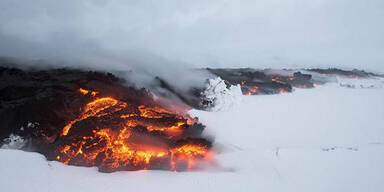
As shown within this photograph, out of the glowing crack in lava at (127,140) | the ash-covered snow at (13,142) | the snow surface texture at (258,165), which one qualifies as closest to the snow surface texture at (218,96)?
the snow surface texture at (258,165)

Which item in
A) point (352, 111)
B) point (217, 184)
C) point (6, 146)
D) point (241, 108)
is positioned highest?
point (352, 111)

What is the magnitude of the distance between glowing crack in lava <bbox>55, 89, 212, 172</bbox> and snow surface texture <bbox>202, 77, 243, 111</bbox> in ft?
17.5

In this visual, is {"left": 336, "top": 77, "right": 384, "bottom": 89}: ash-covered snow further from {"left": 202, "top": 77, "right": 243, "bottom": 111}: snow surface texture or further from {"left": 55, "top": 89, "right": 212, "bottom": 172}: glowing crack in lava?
{"left": 55, "top": 89, "right": 212, "bottom": 172}: glowing crack in lava

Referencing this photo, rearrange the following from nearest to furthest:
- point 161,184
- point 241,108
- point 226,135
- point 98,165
Answer: point 161,184 < point 98,165 < point 226,135 < point 241,108

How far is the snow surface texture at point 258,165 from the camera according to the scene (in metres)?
8.19

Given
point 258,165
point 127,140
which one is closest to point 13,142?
point 127,140

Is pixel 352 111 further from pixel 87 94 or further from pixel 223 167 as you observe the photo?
pixel 87 94

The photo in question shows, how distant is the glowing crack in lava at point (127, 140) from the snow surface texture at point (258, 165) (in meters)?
0.48

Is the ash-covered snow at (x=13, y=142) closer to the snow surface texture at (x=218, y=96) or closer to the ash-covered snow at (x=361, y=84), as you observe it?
the snow surface texture at (x=218, y=96)

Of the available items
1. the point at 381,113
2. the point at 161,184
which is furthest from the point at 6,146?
the point at 381,113

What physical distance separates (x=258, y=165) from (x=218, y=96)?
7664mm

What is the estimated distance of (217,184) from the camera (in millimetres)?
8648

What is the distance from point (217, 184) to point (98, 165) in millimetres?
4416

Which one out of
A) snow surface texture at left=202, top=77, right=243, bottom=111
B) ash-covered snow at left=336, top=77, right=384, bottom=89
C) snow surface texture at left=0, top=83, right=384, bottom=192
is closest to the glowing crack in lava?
snow surface texture at left=0, top=83, right=384, bottom=192
